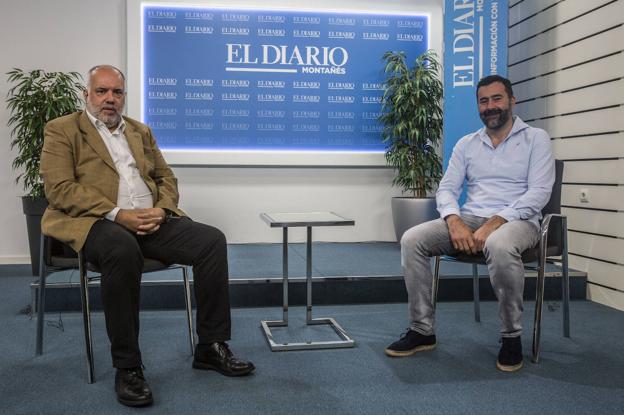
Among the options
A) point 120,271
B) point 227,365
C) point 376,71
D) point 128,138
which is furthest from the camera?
point 376,71

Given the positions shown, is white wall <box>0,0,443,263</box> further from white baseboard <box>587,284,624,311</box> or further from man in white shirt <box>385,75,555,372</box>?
man in white shirt <box>385,75,555,372</box>

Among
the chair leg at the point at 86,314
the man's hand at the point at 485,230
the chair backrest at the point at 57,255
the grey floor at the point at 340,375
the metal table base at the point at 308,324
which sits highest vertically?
the man's hand at the point at 485,230

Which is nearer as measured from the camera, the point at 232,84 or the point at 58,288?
the point at 58,288

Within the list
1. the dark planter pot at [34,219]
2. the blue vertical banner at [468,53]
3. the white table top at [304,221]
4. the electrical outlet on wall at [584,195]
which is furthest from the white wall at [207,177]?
the white table top at [304,221]

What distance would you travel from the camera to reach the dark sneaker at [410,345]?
94.5 inches

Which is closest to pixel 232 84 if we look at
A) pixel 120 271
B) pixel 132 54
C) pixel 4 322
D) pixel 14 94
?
pixel 132 54

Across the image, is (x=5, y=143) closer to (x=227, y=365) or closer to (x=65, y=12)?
(x=65, y=12)

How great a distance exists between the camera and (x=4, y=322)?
114 inches

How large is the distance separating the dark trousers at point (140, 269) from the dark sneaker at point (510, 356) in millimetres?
1126

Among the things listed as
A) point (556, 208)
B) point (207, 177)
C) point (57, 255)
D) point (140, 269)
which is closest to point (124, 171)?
point (57, 255)

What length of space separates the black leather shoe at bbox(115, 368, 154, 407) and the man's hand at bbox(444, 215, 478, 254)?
1.39m

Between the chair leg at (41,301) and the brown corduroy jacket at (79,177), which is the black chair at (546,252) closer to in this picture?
the brown corduroy jacket at (79,177)

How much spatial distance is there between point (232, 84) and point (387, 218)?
1.84 m

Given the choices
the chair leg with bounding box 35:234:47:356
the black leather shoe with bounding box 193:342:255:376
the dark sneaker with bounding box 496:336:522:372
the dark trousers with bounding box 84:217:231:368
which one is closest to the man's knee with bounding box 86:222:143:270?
the dark trousers with bounding box 84:217:231:368
